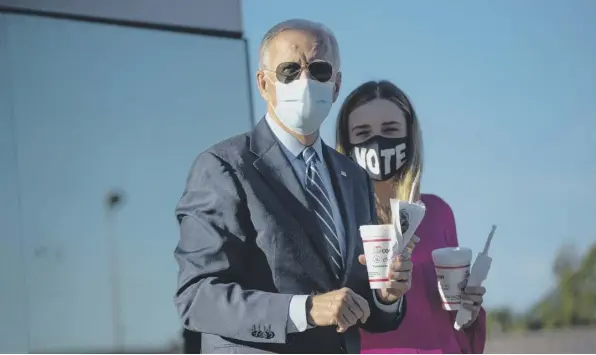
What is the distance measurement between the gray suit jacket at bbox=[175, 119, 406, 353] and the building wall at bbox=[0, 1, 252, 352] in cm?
55

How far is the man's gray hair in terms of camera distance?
5.53 feet

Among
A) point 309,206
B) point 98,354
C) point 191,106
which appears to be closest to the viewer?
point 309,206

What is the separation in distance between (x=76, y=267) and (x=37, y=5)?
24.7 inches

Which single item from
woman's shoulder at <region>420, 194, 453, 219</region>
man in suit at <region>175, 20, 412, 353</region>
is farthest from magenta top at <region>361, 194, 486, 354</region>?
man in suit at <region>175, 20, 412, 353</region>

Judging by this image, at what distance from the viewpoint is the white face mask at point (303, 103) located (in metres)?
1.67

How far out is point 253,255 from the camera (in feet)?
5.15

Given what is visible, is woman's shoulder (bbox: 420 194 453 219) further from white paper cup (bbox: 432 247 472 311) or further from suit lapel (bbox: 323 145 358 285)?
suit lapel (bbox: 323 145 358 285)

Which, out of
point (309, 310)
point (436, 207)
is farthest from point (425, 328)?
point (309, 310)

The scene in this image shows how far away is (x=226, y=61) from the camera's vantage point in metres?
2.27

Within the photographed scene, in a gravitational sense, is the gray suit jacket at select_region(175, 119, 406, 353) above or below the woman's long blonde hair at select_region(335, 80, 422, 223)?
below

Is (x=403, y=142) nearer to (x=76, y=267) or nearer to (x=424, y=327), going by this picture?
(x=424, y=327)

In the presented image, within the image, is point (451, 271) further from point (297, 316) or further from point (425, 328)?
point (297, 316)

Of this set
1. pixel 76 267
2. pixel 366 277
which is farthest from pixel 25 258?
pixel 366 277

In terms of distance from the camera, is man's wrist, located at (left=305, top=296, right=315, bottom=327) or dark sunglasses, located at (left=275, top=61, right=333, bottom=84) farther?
dark sunglasses, located at (left=275, top=61, right=333, bottom=84)
